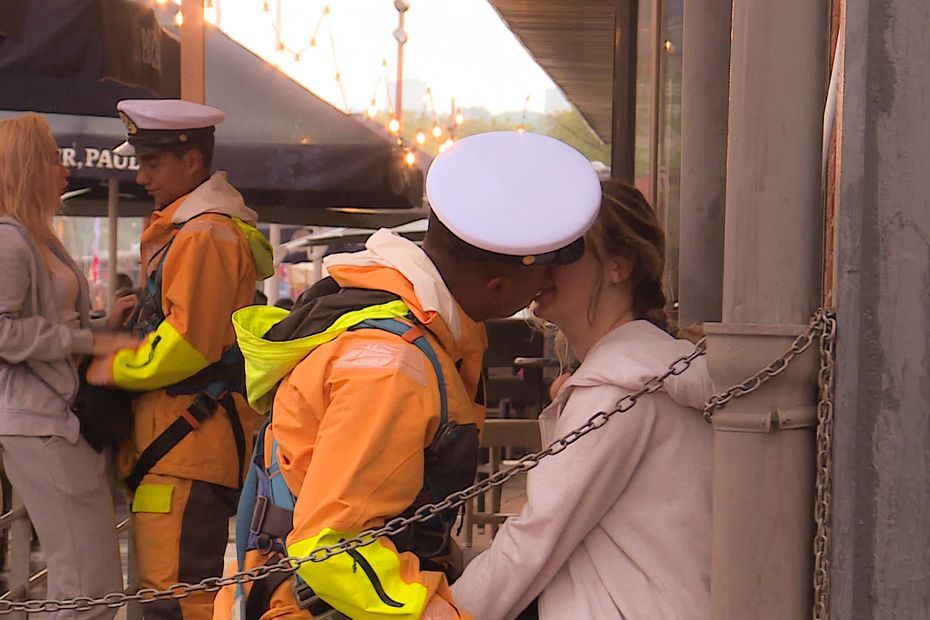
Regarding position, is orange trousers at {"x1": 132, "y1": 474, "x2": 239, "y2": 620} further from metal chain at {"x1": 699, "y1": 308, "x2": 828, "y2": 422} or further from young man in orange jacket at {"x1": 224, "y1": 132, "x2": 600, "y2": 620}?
metal chain at {"x1": 699, "y1": 308, "x2": 828, "y2": 422}

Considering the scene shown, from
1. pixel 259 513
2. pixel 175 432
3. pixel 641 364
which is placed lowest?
pixel 175 432

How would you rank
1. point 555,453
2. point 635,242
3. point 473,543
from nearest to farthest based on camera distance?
point 555,453, point 635,242, point 473,543

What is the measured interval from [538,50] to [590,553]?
10.2 metres

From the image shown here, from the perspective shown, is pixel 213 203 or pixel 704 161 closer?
pixel 704 161

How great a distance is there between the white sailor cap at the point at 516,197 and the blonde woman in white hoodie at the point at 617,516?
0.82 ft

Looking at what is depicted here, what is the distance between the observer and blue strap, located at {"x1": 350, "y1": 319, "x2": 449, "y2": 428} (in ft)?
7.24

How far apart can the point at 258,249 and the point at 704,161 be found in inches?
66.6

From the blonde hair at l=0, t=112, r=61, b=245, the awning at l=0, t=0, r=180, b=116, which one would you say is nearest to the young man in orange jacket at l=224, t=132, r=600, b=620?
the blonde hair at l=0, t=112, r=61, b=245

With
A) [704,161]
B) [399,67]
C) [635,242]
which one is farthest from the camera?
[399,67]

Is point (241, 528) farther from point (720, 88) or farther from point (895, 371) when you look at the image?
point (720, 88)

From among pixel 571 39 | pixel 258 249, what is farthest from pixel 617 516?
pixel 571 39

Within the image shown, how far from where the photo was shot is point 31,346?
→ 3986mm

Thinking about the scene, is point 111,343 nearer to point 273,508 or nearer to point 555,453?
point 273,508

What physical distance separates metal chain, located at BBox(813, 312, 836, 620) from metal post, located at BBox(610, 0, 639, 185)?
4.33 meters
